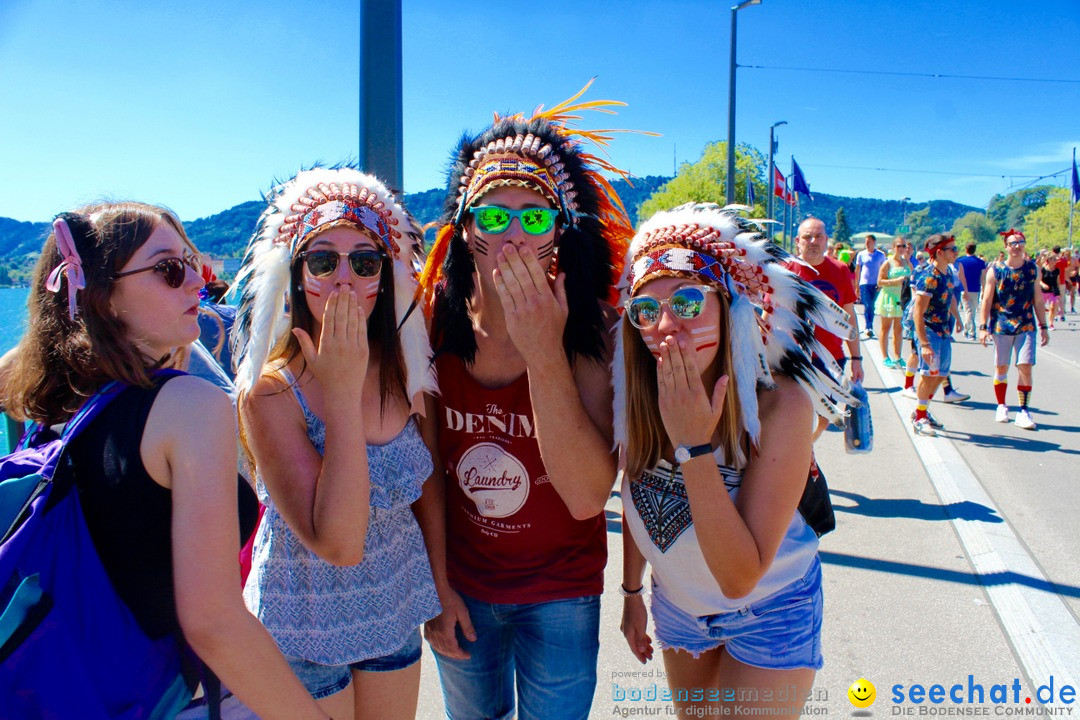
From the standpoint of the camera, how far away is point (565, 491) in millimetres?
1826

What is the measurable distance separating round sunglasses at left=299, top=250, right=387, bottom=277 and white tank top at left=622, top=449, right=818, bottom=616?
93cm

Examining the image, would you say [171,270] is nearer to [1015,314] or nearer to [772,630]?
[772,630]

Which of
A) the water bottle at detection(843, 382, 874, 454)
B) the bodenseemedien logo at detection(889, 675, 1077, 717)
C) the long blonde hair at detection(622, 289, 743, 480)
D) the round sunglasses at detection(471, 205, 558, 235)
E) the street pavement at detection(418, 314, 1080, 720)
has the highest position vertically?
the round sunglasses at detection(471, 205, 558, 235)

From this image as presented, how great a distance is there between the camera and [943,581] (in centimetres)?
378

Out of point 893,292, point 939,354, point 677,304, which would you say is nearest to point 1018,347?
point 939,354

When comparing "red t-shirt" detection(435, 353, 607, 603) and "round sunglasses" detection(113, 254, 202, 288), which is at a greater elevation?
"round sunglasses" detection(113, 254, 202, 288)

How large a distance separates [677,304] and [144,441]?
1.24 meters

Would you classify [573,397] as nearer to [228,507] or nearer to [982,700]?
[228,507]

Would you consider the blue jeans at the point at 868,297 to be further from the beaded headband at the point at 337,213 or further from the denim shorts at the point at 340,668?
the denim shorts at the point at 340,668

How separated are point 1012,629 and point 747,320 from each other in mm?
2599

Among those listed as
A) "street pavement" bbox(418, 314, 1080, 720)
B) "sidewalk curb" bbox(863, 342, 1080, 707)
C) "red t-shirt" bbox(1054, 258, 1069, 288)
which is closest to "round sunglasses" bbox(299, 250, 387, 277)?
"street pavement" bbox(418, 314, 1080, 720)

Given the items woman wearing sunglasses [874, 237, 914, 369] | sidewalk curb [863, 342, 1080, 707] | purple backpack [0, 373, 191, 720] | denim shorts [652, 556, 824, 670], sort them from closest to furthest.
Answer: purple backpack [0, 373, 191, 720], denim shorts [652, 556, 824, 670], sidewalk curb [863, 342, 1080, 707], woman wearing sunglasses [874, 237, 914, 369]

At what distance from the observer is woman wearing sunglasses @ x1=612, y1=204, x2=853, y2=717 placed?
1706 millimetres

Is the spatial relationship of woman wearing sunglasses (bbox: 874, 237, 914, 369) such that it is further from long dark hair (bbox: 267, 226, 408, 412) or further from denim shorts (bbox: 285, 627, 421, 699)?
denim shorts (bbox: 285, 627, 421, 699)
